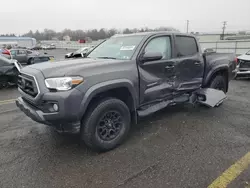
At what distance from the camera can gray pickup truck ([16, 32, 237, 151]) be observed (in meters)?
2.74

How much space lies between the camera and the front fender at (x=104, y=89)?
109 inches

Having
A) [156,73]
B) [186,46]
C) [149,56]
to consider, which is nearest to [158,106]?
[156,73]

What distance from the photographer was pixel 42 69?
2951 millimetres

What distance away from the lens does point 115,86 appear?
3.09 metres

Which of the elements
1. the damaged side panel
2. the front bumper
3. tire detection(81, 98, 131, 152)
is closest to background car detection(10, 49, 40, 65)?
the damaged side panel

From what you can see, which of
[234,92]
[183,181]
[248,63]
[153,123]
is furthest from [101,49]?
[248,63]

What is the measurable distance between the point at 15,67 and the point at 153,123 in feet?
21.8

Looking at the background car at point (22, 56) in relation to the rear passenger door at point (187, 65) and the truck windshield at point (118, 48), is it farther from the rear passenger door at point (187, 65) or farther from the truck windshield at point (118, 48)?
the rear passenger door at point (187, 65)

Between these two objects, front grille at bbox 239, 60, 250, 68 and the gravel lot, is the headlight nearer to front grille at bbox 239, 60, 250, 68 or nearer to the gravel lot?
the gravel lot

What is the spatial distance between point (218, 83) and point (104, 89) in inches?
147

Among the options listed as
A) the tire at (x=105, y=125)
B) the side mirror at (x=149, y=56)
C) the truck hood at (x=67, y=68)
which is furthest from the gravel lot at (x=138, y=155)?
the side mirror at (x=149, y=56)

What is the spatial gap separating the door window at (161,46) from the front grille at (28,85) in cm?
199

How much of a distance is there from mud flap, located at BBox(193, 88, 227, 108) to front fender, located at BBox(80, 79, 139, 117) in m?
2.05

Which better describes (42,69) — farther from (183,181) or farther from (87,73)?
(183,181)
